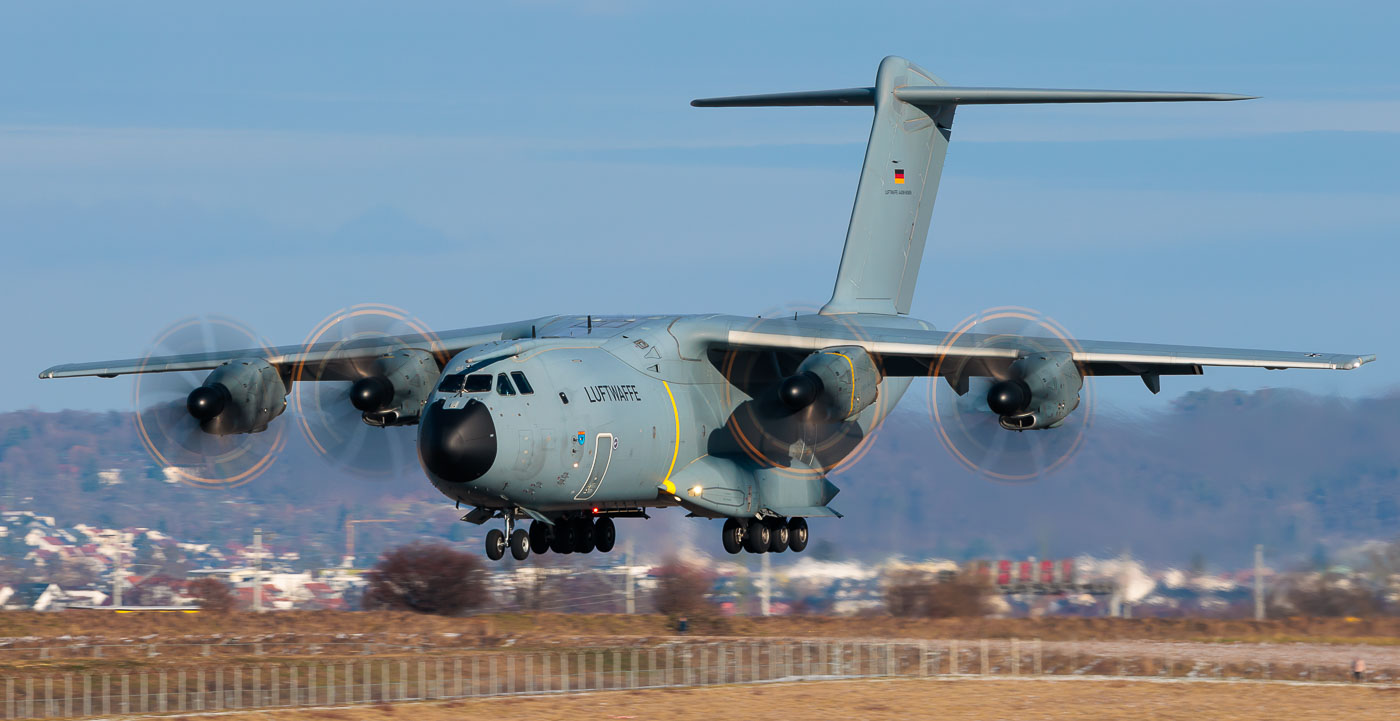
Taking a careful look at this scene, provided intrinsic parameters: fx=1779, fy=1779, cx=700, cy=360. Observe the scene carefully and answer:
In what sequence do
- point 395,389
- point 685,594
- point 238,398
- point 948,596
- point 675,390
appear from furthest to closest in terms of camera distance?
point 685,594 → point 948,596 → point 395,389 → point 238,398 → point 675,390

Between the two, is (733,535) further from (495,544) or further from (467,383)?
(467,383)

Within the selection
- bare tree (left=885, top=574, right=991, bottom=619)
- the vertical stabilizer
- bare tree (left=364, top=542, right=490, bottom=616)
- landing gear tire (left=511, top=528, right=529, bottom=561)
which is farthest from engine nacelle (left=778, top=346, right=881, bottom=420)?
bare tree (left=364, top=542, right=490, bottom=616)

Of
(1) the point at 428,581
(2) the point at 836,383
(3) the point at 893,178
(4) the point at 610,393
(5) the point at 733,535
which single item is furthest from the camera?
(1) the point at 428,581

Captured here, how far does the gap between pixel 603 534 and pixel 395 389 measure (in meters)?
3.65

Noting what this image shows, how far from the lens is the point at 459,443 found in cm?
2056

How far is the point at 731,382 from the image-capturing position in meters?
25.6

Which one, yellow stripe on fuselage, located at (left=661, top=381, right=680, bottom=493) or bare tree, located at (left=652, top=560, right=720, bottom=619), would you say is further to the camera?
bare tree, located at (left=652, top=560, right=720, bottom=619)

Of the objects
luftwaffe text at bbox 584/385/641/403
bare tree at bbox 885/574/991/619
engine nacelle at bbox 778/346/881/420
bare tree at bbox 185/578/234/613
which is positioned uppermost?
engine nacelle at bbox 778/346/881/420

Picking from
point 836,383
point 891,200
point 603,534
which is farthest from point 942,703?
point 891,200

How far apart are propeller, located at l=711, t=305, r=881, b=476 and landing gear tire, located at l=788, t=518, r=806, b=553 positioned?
2.47 ft

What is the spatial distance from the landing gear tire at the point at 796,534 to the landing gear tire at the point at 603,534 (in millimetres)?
2603

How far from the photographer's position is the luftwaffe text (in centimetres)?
2244

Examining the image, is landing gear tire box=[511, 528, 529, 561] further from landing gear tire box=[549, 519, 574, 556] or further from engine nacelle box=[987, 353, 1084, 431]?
engine nacelle box=[987, 353, 1084, 431]

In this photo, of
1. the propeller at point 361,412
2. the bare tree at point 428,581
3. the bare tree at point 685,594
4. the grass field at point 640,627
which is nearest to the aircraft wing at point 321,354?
the propeller at point 361,412
